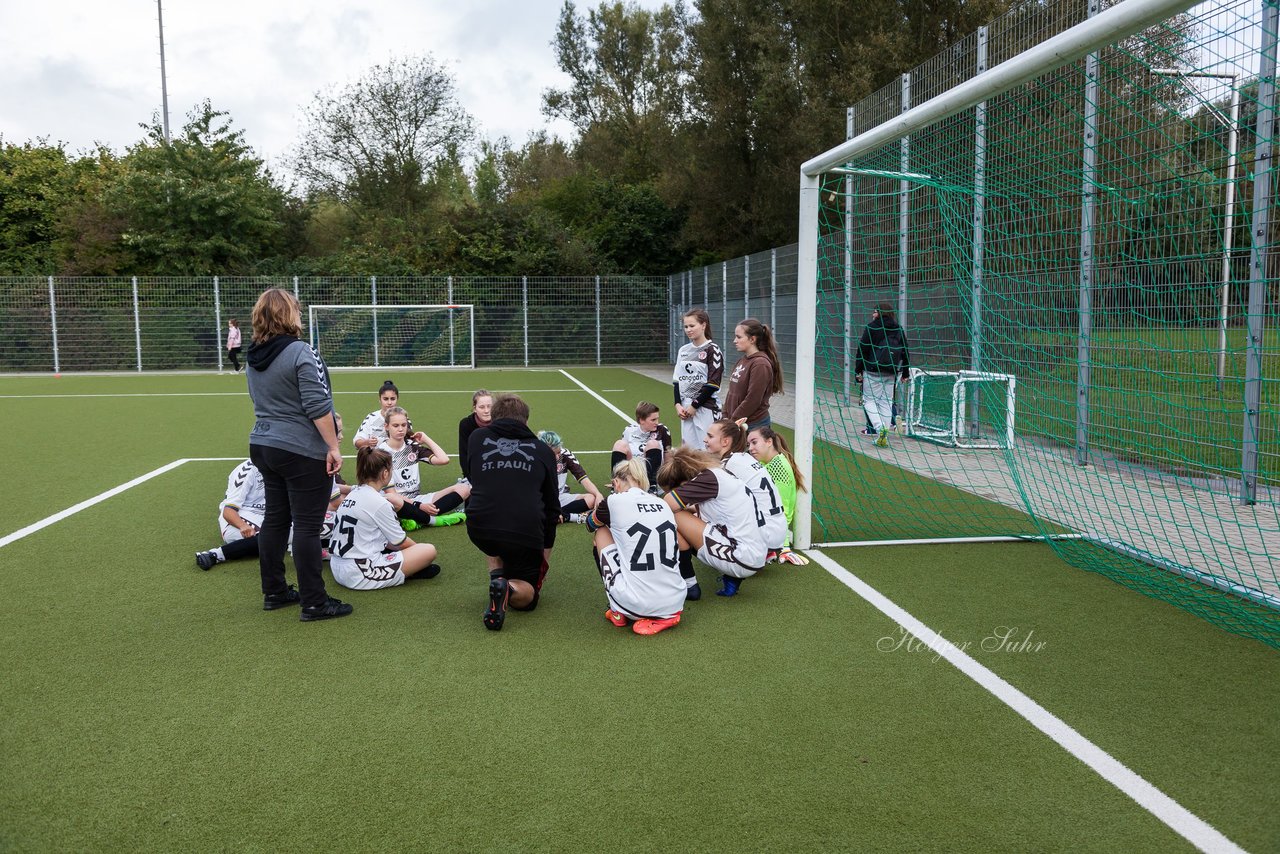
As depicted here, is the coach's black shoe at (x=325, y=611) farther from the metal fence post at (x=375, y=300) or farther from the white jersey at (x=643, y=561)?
the metal fence post at (x=375, y=300)

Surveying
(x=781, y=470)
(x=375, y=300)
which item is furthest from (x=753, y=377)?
(x=375, y=300)

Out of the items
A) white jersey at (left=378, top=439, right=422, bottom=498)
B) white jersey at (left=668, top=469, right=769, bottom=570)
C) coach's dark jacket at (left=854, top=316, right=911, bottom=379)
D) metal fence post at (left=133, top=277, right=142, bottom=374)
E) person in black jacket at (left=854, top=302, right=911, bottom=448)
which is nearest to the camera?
white jersey at (left=668, top=469, right=769, bottom=570)

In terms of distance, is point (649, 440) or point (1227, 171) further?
point (649, 440)

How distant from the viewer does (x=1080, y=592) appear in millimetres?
5180

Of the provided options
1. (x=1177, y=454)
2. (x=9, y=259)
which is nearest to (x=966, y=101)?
(x=1177, y=454)

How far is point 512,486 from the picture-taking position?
4.69m

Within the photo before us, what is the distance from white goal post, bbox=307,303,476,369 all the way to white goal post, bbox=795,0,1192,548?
2107 cm

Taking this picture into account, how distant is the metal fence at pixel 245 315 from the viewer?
81.4 feet

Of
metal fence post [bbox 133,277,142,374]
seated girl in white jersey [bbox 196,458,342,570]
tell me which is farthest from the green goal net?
metal fence post [bbox 133,277,142,374]

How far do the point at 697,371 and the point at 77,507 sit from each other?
5.18 metres

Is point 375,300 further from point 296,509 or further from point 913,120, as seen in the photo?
point 913,120

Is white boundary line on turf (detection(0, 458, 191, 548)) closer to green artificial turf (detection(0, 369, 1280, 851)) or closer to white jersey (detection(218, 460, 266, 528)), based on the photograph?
green artificial turf (detection(0, 369, 1280, 851))

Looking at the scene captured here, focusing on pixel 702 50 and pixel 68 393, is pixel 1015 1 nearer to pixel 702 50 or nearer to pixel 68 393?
pixel 702 50

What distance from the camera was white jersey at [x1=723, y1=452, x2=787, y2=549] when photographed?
532 cm
